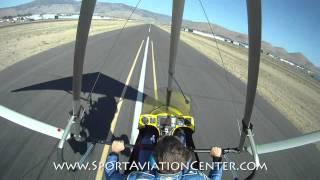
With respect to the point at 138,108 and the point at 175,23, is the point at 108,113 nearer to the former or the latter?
the point at 138,108

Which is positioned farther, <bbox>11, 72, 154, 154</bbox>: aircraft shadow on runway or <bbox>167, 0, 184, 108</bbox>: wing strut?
<bbox>11, 72, 154, 154</bbox>: aircraft shadow on runway

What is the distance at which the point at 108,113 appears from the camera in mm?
10664

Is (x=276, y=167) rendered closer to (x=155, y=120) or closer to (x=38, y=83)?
(x=155, y=120)

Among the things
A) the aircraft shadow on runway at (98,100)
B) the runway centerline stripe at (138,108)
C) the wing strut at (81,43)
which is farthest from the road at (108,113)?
the wing strut at (81,43)

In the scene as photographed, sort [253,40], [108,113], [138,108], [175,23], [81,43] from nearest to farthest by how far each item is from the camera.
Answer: [253,40]
[81,43]
[175,23]
[108,113]
[138,108]

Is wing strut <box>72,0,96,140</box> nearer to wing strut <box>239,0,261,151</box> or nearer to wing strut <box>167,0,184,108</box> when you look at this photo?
wing strut <box>239,0,261,151</box>

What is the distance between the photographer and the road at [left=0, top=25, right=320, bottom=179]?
741 cm

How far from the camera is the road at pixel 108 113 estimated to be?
24.3ft

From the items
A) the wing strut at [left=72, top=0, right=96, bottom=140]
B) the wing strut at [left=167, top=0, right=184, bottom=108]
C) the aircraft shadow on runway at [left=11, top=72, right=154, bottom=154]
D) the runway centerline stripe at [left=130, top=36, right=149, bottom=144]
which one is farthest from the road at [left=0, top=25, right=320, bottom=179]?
the wing strut at [left=72, top=0, right=96, bottom=140]

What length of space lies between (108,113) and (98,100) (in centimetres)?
171

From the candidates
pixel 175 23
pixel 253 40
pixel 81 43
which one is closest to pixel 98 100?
pixel 175 23

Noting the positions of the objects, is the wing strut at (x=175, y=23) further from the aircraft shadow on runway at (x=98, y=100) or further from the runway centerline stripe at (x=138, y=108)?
the aircraft shadow on runway at (x=98, y=100)

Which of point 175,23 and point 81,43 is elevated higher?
point 175,23

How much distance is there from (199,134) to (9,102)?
589 cm
